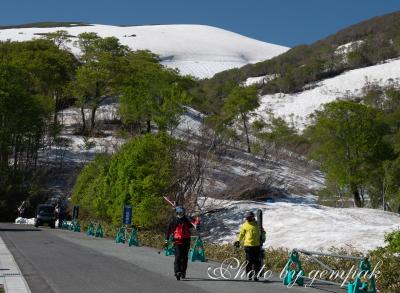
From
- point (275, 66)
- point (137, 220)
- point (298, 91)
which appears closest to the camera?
point (137, 220)

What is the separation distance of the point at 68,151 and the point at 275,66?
4227 inches

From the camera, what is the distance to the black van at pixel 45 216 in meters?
40.7

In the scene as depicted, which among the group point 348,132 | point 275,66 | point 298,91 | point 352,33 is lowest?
point 348,132

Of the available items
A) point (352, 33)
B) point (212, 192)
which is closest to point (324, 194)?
point (212, 192)

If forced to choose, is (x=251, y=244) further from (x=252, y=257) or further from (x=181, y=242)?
(x=181, y=242)

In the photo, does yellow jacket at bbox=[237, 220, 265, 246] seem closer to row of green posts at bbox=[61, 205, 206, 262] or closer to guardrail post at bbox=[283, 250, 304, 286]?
guardrail post at bbox=[283, 250, 304, 286]

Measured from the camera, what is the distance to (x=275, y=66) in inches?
6403

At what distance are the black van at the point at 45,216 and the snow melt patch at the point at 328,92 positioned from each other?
78.8m

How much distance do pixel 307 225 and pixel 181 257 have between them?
20333 mm

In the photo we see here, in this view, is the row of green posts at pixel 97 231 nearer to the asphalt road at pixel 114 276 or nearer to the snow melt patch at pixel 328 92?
the asphalt road at pixel 114 276

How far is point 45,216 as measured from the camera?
40969 millimetres

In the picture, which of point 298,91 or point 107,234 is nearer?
point 107,234

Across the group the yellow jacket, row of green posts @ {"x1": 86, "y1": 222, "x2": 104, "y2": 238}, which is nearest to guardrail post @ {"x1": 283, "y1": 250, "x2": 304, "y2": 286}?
the yellow jacket

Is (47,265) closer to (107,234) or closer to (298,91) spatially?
(107,234)
